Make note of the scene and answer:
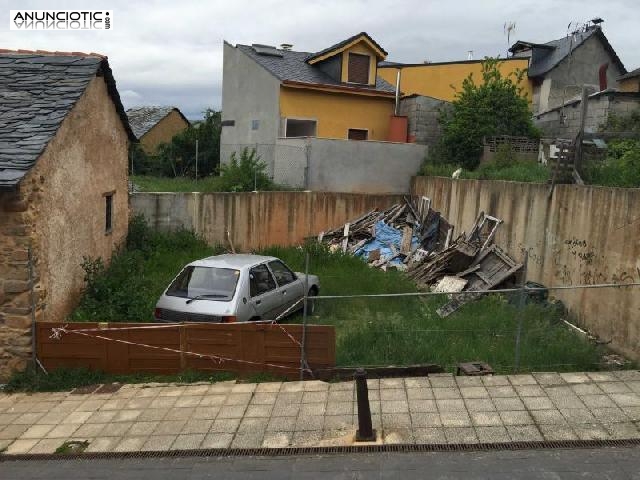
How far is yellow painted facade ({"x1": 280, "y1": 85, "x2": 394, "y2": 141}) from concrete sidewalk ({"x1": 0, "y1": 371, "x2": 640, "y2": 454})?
46.7ft

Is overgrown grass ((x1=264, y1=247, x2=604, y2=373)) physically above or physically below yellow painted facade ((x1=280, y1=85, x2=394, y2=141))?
below

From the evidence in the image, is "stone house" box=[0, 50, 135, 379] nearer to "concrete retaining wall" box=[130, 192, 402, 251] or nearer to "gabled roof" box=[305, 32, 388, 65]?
"concrete retaining wall" box=[130, 192, 402, 251]

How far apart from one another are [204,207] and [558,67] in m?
18.9

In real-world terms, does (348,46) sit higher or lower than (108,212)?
higher

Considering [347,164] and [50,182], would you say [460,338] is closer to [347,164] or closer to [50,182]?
[50,182]

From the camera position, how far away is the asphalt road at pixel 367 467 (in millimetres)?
5660

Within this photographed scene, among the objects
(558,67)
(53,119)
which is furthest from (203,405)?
(558,67)

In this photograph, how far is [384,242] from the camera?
1672 cm

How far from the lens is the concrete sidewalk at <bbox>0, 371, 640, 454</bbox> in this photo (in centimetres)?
651

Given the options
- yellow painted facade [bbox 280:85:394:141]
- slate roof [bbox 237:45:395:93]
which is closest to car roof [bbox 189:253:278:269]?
yellow painted facade [bbox 280:85:394:141]

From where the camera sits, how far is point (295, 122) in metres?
21.5

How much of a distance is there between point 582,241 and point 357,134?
42.5 feet

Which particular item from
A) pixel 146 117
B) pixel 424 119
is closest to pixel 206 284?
pixel 424 119

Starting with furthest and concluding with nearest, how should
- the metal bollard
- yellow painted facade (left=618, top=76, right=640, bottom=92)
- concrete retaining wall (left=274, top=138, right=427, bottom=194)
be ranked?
yellow painted facade (left=618, top=76, right=640, bottom=92) → concrete retaining wall (left=274, top=138, right=427, bottom=194) → the metal bollard
